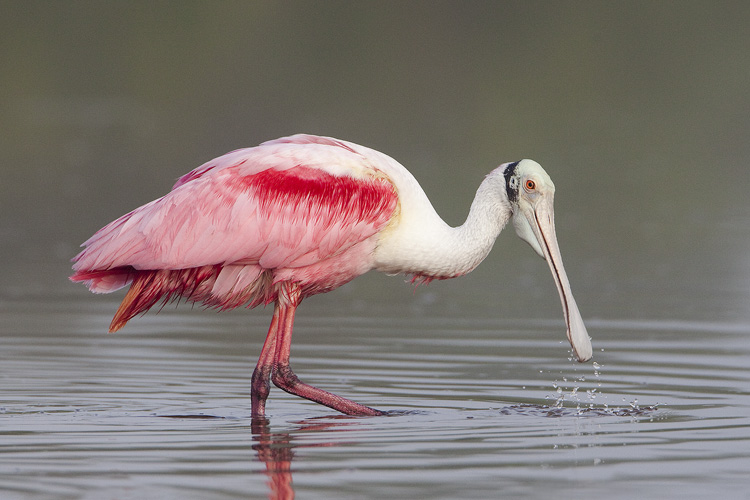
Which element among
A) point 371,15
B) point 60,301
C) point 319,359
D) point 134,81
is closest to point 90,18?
point 134,81

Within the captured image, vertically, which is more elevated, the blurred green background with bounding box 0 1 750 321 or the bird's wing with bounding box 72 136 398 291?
the blurred green background with bounding box 0 1 750 321

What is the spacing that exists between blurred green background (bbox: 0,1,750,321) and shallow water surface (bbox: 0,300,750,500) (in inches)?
61.5

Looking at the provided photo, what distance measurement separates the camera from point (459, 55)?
1464 inches

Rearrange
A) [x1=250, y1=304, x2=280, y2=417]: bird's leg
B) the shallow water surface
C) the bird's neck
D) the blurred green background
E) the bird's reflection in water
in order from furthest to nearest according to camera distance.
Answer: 1. the blurred green background
2. the bird's neck
3. [x1=250, y1=304, x2=280, y2=417]: bird's leg
4. the shallow water surface
5. the bird's reflection in water

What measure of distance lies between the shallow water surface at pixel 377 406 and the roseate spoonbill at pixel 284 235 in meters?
0.53

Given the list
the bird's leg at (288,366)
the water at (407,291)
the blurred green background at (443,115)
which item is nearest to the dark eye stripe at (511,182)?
the water at (407,291)

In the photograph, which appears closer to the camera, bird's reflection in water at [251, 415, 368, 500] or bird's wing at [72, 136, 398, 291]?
bird's reflection in water at [251, 415, 368, 500]

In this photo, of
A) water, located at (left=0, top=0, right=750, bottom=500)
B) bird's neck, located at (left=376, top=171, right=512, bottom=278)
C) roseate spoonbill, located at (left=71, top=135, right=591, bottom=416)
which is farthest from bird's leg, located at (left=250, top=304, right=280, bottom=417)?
bird's neck, located at (left=376, top=171, right=512, bottom=278)

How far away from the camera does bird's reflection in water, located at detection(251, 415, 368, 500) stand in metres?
6.36

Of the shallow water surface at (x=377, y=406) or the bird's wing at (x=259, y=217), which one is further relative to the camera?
the bird's wing at (x=259, y=217)

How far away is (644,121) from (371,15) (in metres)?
13.2

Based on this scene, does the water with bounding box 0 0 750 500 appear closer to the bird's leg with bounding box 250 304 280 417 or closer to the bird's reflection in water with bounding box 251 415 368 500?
the bird's reflection in water with bounding box 251 415 368 500

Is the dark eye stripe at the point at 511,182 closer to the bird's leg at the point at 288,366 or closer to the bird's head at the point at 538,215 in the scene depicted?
the bird's head at the point at 538,215

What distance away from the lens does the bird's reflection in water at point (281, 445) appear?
20.9 feet
